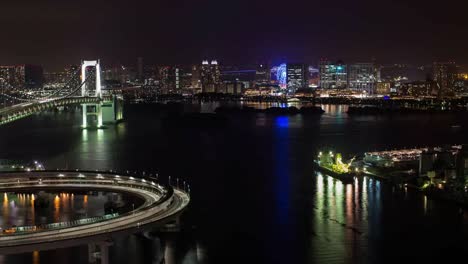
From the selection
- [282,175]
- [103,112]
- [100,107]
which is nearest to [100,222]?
[282,175]

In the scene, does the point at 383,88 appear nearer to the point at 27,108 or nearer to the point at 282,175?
the point at 27,108

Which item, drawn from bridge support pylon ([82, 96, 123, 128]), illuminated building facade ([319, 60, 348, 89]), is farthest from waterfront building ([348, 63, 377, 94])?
bridge support pylon ([82, 96, 123, 128])

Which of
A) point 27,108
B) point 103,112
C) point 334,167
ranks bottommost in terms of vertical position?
point 334,167

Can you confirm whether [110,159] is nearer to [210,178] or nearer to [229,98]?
[210,178]

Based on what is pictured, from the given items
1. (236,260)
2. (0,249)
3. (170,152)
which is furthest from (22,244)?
(170,152)

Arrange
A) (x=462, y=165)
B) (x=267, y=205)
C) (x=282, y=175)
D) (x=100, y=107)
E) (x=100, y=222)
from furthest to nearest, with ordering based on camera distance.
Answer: (x=100, y=107) → (x=282, y=175) → (x=462, y=165) → (x=267, y=205) → (x=100, y=222)

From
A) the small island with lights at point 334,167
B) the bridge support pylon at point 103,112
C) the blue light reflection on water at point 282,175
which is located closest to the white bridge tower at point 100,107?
the bridge support pylon at point 103,112
